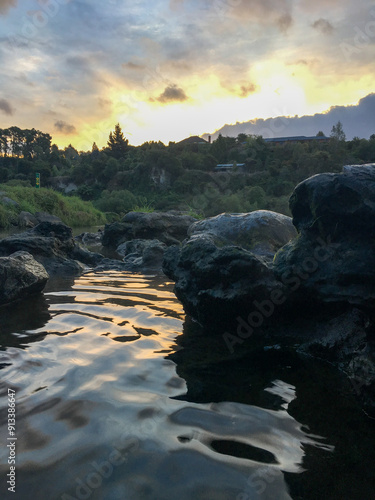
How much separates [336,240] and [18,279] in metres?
3.91

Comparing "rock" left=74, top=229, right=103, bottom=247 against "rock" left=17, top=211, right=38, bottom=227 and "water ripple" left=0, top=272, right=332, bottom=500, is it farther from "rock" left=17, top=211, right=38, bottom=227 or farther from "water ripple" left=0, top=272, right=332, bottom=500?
A: "water ripple" left=0, top=272, right=332, bottom=500

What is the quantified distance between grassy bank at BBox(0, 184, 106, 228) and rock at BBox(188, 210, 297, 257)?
60.7ft

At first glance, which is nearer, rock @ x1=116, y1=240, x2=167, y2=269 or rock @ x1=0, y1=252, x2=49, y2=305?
rock @ x1=0, y1=252, x2=49, y2=305

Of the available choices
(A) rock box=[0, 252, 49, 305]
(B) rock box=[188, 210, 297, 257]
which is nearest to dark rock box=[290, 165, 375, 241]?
(B) rock box=[188, 210, 297, 257]

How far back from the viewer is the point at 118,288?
6043mm

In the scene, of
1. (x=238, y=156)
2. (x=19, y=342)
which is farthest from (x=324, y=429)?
(x=238, y=156)

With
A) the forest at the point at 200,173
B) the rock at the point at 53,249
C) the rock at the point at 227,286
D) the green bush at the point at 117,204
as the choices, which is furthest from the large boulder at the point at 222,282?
the green bush at the point at 117,204

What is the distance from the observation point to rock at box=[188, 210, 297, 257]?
701 centimetres

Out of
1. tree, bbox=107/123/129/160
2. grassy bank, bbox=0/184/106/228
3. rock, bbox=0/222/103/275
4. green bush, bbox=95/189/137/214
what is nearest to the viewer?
rock, bbox=0/222/103/275

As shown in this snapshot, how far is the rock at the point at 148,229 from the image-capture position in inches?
529

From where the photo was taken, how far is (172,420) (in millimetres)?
2146

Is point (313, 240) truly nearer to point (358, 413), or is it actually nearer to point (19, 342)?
point (358, 413)

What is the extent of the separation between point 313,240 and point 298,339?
0.94 m

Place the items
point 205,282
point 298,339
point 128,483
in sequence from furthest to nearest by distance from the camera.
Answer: point 205,282 → point 298,339 → point 128,483
